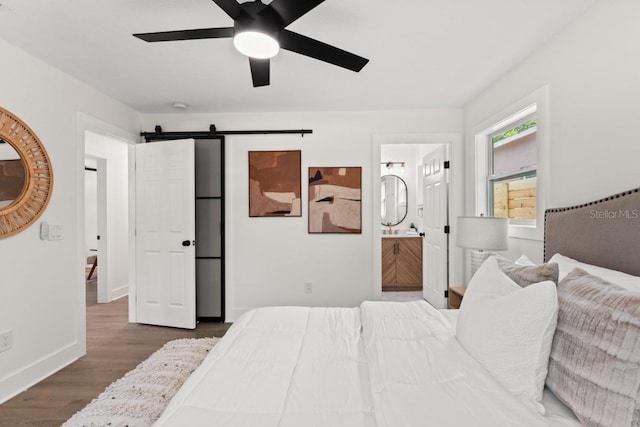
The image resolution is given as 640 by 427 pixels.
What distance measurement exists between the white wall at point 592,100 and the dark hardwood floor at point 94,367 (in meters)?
3.34

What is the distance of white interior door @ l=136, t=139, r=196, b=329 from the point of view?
324cm

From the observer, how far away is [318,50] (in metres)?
1.58

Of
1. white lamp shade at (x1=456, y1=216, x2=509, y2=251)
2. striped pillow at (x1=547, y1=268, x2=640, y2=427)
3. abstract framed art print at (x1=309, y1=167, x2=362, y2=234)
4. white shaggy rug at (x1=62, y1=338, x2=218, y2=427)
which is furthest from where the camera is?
abstract framed art print at (x1=309, y1=167, x2=362, y2=234)

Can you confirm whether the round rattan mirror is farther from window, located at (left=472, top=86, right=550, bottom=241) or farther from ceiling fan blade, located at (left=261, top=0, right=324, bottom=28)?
window, located at (left=472, top=86, right=550, bottom=241)

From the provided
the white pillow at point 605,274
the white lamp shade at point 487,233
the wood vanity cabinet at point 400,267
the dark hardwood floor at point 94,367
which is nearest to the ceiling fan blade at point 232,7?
the white pillow at point 605,274

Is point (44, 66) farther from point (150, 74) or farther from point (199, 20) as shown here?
point (199, 20)

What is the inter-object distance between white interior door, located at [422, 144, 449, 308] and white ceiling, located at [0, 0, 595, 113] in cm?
87

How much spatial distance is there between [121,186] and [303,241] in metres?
3.36

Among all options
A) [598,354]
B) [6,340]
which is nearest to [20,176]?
[6,340]

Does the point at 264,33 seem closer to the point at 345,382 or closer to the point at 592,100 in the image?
the point at 345,382

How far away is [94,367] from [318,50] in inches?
119

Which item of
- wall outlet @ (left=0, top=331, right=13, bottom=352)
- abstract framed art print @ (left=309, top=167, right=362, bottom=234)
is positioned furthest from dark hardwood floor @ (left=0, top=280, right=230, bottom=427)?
abstract framed art print @ (left=309, top=167, right=362, bottom=234)

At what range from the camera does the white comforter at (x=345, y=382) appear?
88cm

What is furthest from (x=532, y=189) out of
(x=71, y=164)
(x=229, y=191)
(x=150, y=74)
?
(x=71, y=164)
